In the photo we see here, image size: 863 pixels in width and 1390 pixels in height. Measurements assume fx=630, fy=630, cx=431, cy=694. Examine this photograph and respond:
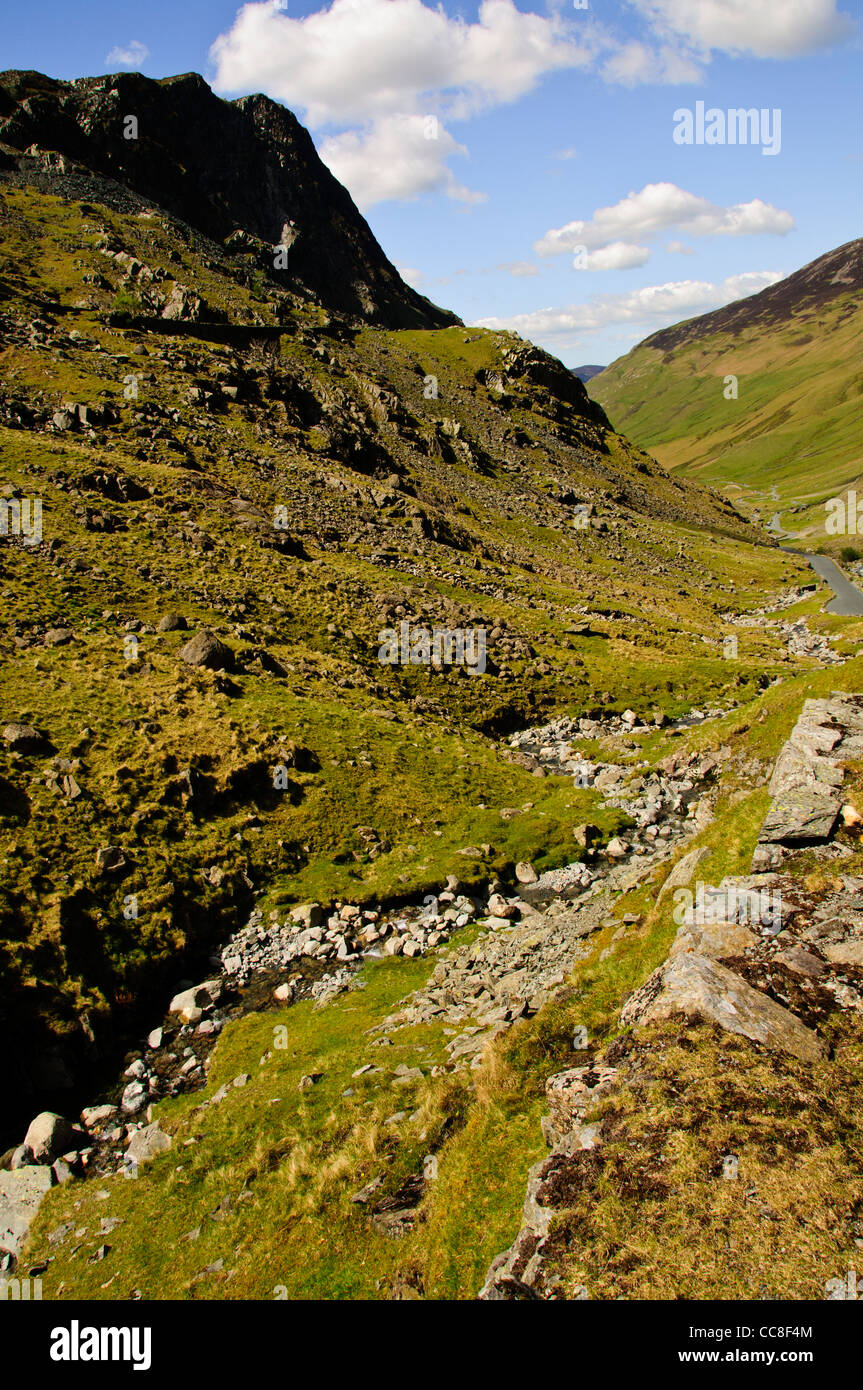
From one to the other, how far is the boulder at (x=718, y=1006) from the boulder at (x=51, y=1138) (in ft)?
53.6

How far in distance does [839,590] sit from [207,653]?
433 feet

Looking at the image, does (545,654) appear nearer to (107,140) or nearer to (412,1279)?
(412,1279)

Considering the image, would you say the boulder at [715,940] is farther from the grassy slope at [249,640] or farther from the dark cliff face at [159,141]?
the dark cliff face at [159,141]

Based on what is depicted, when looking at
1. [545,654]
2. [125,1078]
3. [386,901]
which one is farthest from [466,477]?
[125,1078]

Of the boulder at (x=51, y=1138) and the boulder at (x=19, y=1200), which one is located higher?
the boulder at (x=51, y=1138)

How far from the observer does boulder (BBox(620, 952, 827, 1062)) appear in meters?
12.2

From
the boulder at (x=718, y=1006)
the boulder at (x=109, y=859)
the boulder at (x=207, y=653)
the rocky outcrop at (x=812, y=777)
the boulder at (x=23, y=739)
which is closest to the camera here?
the boulder at (x=718, y=1006)

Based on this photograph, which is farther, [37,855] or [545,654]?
[545,654]

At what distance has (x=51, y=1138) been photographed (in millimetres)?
17922

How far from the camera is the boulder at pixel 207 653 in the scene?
1614 inches

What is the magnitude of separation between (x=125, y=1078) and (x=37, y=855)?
9.51m

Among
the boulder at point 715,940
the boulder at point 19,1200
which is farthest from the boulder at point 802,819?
the boulder at point 19,1200

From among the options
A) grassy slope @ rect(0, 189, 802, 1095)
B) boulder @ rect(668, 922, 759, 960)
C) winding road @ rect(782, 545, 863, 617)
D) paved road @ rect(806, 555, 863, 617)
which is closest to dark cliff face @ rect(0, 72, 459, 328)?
grassy slope @ rect(0, 189, 802, 1095)
